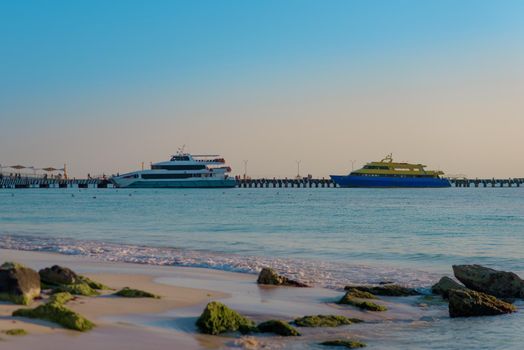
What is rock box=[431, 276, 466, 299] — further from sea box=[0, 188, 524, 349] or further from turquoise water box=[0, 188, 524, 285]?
turquoise water box=[0, 188, 524, 285]

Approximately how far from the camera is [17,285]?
8547 millimetres

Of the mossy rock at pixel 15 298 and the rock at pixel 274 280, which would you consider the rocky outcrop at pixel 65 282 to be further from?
the rock at pixel 274 280

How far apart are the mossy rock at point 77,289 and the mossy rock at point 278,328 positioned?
2.83 m

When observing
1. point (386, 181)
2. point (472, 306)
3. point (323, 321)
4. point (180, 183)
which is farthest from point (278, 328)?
point (386, 181)

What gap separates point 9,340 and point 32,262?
8.81 m

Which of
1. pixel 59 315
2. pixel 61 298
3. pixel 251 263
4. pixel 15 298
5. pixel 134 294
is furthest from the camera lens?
pixel 251 263

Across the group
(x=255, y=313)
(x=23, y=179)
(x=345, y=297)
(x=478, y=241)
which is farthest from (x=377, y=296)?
(x=23, y=179)

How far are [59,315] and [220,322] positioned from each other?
1.74 metres

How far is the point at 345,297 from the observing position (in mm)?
10602

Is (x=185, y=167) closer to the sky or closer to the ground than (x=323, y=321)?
closer to the sky

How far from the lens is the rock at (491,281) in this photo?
1138 centimetres

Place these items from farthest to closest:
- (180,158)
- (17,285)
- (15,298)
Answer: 1. (180,158)
2. (17,285)
3. (15,298)

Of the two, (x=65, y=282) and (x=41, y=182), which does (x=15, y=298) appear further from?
(x=41, y=182)

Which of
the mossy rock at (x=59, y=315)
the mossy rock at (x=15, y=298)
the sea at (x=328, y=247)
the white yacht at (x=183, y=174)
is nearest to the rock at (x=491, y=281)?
the sea at (x=328, y=247)
